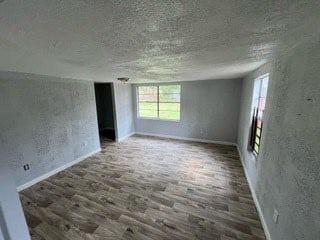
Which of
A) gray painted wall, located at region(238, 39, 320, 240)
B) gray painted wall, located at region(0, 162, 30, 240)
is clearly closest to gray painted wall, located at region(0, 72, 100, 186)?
gray painted wall, located at region(0, 162, 30, 240)

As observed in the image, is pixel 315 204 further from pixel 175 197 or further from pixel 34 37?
Result: pixel 34 37

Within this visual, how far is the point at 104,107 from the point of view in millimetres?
6832

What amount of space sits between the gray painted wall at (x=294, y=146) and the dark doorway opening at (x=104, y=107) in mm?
5827

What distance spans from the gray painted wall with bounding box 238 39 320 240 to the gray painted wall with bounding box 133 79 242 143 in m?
2.60

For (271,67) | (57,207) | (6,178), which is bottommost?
(57,207)

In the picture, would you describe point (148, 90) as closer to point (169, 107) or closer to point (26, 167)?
point (169, 107)

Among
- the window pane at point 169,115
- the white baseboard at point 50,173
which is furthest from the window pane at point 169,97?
the white baseboard at point 50,173

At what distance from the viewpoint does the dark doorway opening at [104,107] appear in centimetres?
662

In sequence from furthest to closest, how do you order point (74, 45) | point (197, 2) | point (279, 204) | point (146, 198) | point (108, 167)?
point (108, 167) < point (146, 198) < point (279, 204) < point (74, 45) < point (197, 2)

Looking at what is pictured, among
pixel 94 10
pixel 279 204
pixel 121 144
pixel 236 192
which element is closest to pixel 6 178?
pixel 94 10

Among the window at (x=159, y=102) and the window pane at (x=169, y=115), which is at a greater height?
the window at (x=159, y=102)

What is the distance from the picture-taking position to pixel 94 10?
633 mm

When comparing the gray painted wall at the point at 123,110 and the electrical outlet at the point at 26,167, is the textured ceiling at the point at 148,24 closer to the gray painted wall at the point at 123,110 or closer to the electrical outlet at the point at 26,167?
the electrical outlet at the point at 26,167

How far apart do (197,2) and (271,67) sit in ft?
6.28
